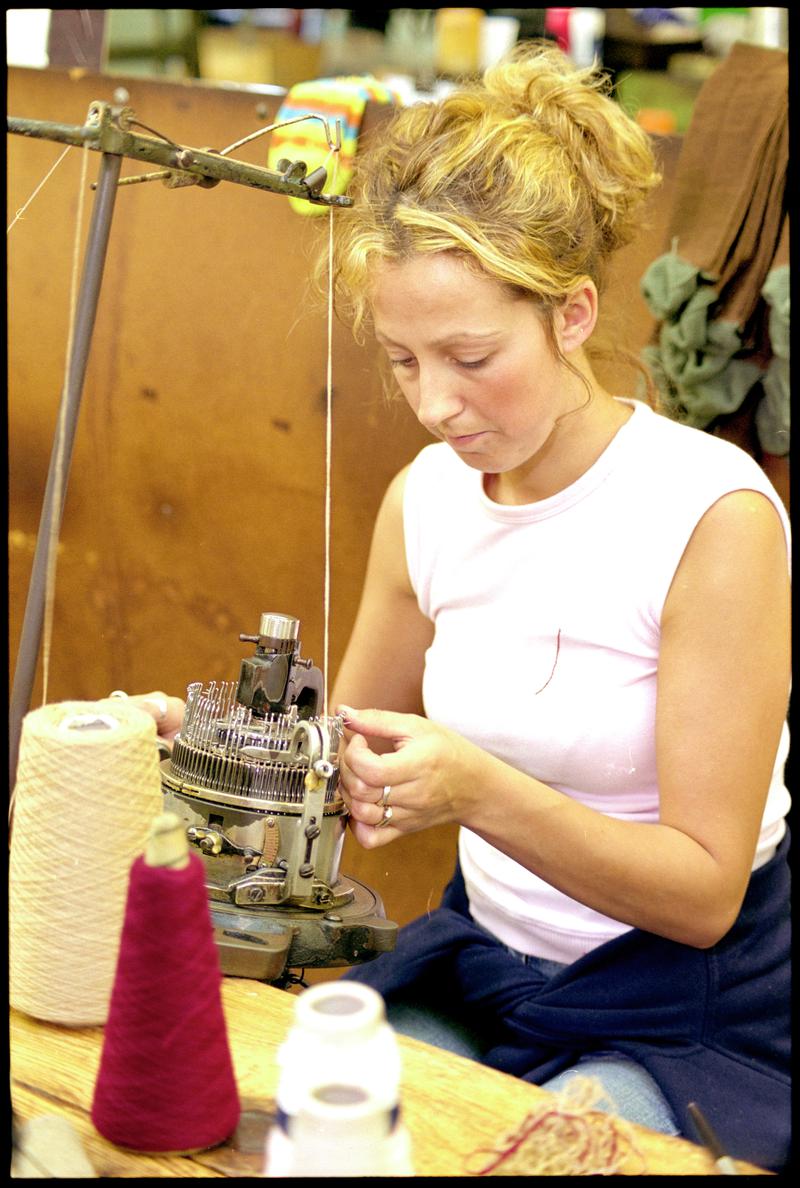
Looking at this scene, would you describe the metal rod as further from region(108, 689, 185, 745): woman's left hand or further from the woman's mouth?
the woman's mouth

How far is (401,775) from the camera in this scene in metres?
1.11

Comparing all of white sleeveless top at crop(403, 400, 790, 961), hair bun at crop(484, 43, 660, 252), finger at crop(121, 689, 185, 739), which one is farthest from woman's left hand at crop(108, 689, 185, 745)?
hair bun at crop(484, 43, 660, 252)

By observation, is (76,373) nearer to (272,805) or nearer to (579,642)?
(272,805)

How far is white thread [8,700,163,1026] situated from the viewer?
90 cm

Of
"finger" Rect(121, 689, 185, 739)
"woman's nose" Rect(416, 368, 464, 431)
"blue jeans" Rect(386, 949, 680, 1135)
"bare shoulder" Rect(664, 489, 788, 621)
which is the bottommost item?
"blue jeans" Rect(386, 949, 680, 1135)

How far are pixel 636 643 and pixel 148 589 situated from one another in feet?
3.67

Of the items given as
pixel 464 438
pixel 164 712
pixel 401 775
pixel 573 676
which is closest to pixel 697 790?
pixel 573 676

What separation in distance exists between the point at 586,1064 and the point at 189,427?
1.32m

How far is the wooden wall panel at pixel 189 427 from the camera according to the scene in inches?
81.0

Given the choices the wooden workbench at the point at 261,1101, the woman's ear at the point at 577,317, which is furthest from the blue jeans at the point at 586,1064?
the woman's ear at the point at 577,317

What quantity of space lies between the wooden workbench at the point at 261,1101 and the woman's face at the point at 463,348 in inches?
22.6

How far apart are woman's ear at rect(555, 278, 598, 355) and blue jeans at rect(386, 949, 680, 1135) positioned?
0.66 m

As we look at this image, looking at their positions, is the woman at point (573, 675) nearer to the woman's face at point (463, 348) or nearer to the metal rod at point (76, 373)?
the woman's face at point (463, 348)

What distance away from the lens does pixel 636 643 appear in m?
1.34
